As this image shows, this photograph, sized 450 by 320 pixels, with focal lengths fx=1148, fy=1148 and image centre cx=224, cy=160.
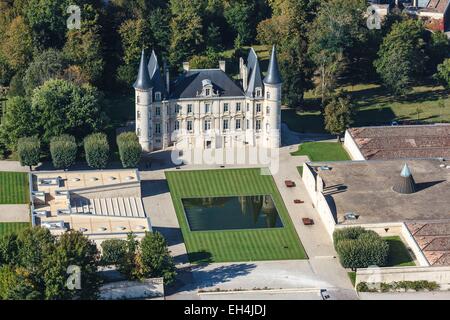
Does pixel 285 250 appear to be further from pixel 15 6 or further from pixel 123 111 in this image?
pixel 15 6

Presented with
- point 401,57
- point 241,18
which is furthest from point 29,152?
point 401,57

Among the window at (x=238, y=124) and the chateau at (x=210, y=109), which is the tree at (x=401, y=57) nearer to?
the chateau at (x=210, y=109)

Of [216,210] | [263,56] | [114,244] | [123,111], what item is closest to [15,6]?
[123,111]

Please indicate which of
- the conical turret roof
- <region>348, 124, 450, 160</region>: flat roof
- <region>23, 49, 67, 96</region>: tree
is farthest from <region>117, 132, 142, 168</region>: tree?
the conical turret roof

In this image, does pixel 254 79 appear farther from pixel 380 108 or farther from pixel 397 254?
pixel 397 254

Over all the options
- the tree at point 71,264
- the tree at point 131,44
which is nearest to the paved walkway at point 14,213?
the tree at point 71,264

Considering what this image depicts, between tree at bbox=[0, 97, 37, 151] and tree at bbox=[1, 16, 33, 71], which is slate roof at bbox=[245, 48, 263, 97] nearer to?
→ tree at bbox=[0, 97, 37, 151]
